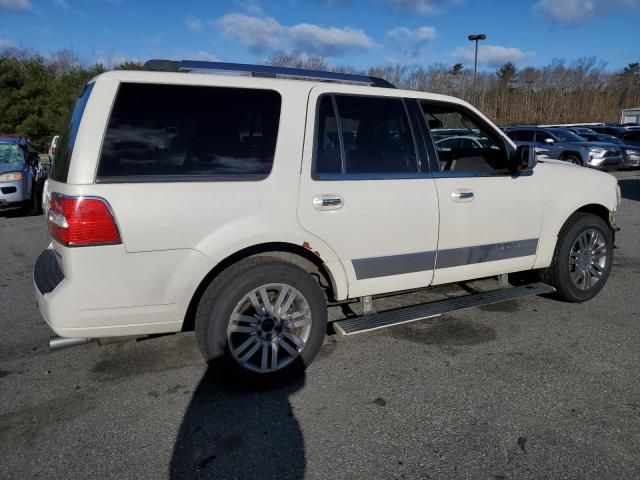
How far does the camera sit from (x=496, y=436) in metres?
2.75

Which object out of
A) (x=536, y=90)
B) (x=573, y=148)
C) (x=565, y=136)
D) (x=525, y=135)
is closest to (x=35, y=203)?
(x=525, y=135)

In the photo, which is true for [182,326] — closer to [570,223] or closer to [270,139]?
[270,139]

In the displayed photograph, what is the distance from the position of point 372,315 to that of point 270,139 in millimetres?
1506

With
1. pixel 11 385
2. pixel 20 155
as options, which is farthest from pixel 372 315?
pixel 20 155

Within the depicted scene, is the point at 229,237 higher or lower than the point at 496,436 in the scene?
higher

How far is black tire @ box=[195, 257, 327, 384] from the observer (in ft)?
10.0

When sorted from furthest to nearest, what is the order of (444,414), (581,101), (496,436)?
1. (581,101)
2. (444,414)
3. (496,436)

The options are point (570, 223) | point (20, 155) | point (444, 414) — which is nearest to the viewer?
point (444, 414)

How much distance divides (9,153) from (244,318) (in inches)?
393

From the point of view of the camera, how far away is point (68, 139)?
303 centimetres

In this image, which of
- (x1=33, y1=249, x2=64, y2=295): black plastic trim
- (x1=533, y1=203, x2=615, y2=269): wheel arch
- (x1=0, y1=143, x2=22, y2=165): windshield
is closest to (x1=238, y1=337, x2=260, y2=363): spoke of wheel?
(x1=33, y1=249, x2=64, y2=295): black plastic trim

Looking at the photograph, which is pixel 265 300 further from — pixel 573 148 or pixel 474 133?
pixel 573 148

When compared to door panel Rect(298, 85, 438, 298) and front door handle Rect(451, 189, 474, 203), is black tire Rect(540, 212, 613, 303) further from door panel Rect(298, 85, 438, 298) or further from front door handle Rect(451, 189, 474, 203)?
door panel Rect(298, 85, 438, 298)

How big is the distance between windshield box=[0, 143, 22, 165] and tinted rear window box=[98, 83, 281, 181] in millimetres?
9141
